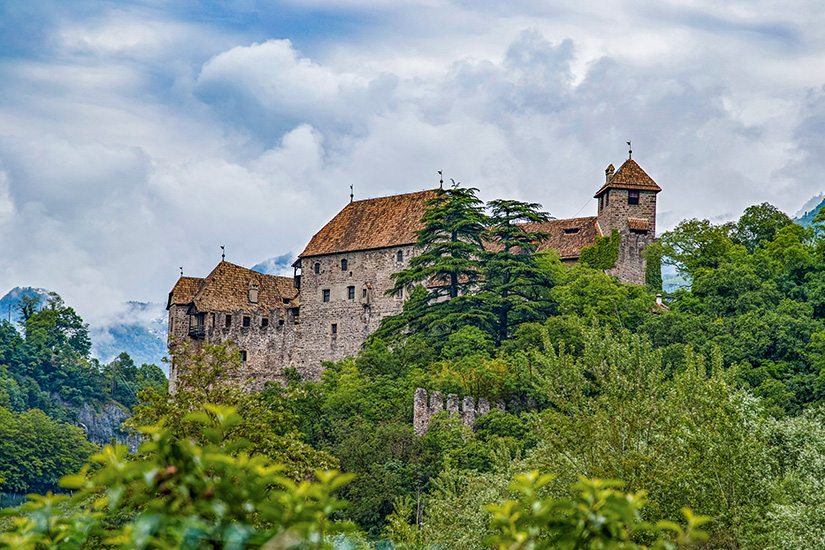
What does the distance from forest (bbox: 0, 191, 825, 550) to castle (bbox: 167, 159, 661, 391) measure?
6.63ft

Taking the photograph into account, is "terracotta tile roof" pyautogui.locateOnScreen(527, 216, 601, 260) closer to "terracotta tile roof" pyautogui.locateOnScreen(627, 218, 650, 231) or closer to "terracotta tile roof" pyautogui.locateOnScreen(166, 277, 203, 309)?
"terracotta tile roof" pyautogui.locateOnScreen(627, 218, 650, 231)

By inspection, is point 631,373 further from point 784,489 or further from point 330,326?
point 330,326

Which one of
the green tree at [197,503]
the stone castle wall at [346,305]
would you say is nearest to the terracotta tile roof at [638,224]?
the stone castle wall at [346,305]

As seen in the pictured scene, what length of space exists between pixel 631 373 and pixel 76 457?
61229 mm

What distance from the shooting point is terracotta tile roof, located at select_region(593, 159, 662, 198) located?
5781 centimetres

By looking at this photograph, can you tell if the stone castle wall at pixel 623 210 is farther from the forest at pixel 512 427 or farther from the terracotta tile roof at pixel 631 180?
the forest at pixel 512 427

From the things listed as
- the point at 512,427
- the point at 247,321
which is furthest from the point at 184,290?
the point at 512,427

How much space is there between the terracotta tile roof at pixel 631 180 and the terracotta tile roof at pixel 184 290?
24.4 m

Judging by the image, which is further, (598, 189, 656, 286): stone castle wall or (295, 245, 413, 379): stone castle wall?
(295, 245, 413, 379): stone castle wall

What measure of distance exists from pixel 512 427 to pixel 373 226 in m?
25.2

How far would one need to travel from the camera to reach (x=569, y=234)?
5844cm

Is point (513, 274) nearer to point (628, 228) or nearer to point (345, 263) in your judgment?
point (628, 228)

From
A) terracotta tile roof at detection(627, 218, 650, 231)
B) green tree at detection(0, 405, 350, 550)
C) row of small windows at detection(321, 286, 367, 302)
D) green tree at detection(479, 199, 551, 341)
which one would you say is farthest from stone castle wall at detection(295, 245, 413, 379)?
green tree at detection(0, 405, 350, 550)

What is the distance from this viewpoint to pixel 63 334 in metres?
108
